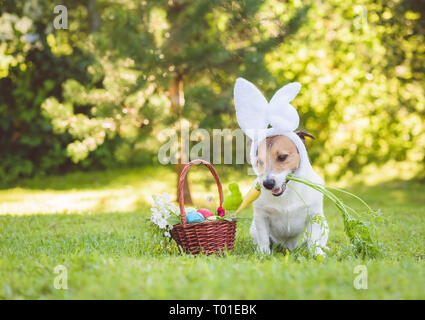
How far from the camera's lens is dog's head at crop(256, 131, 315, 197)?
262 cm

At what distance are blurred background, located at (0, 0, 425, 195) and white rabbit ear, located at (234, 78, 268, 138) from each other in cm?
197

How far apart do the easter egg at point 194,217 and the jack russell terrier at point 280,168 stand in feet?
1.21

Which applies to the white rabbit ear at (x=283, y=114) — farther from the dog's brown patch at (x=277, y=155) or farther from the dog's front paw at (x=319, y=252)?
the dog's front paw at (x=319, y=252)

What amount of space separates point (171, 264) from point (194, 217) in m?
0.49

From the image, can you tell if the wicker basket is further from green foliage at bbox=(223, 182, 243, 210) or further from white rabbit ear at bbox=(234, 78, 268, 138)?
white rabbit ear at bbox=(234, 78, 268, 138)

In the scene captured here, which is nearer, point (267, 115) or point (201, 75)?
point (267, 115)

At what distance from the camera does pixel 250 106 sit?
2783 millimetres

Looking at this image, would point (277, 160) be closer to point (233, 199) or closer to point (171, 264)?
point (233, 199)

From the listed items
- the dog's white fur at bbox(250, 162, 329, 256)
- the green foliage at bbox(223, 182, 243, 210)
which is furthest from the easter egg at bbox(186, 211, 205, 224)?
the dog's white fur at bbox(250, 162, 329, 256)

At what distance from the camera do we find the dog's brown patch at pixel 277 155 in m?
2.64

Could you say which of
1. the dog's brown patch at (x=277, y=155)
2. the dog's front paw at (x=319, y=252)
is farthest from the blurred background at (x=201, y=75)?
the dog's front paw at (x=319, y=252)

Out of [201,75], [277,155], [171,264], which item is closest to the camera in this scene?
[171,264]

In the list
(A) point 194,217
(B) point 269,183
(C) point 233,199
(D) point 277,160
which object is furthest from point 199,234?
(D) point 277,160
